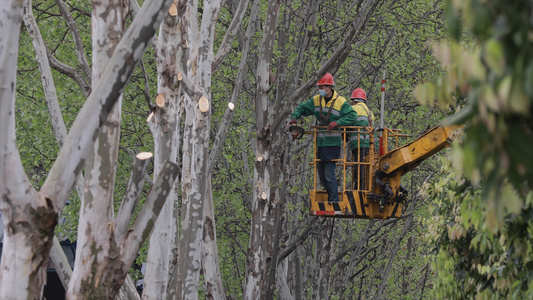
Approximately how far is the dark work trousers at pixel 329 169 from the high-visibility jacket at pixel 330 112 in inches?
5.3

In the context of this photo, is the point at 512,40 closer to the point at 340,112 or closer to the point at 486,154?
the point at 486,154

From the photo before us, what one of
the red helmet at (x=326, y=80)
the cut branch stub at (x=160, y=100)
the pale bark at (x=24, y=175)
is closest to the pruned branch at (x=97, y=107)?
the pale bark at (x=24, y=175)

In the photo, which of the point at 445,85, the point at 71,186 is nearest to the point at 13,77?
the point at 71,186

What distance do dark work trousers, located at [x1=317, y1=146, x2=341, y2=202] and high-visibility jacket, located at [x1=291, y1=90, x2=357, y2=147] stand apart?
0.45ft

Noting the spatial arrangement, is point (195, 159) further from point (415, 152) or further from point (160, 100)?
point (415, 152)

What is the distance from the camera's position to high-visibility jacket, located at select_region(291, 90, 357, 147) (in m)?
11.6

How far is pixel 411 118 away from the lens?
16953 mm

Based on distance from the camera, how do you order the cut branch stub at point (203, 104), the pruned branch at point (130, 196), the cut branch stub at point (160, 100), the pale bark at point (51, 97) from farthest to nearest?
the cut branch stub at point (203, 104)
the pale bark at point (51, 97)
the cut branch stub at point (160, 100)
the pruned branch at point (130, 196)

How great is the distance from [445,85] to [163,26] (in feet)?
18.0

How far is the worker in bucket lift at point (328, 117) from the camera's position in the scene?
38.1ft

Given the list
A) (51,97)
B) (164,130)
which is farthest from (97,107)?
(51,97)

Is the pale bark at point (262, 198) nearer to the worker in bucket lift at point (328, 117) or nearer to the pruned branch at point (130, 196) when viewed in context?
the worker in bucket lift at point (328, 117)

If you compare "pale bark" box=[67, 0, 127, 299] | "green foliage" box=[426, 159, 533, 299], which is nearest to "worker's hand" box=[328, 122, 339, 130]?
"green foliage" box=[426, 159, 533, 299]

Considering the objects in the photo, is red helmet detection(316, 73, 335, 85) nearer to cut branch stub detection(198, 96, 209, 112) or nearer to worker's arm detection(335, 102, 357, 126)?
worker's arm detection(335, 102, 357, 126)
